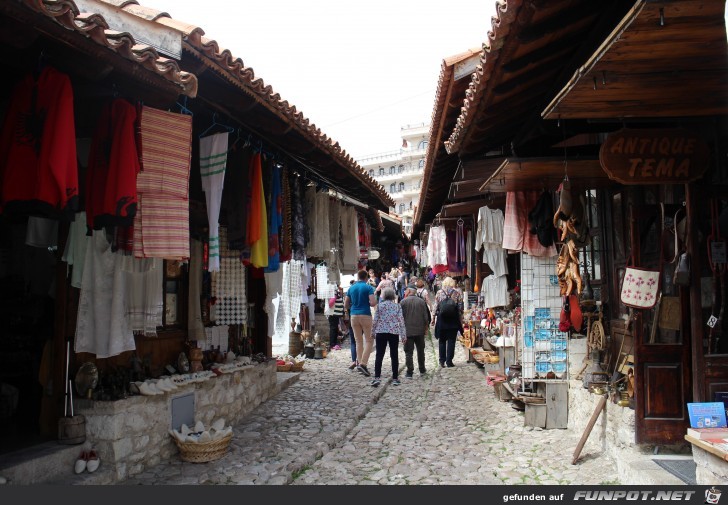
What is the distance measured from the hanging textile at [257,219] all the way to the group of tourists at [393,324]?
4580 mm

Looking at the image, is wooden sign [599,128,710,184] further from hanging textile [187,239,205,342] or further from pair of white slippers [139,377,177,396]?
hanging textile [187,239,205,342]

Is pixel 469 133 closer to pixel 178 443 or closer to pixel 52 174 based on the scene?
pixel 52 174

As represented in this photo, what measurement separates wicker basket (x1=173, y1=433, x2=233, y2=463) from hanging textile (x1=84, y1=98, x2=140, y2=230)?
2922 millimetres

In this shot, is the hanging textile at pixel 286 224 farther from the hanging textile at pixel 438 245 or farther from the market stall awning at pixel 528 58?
the hanging textile at pixel 438 245

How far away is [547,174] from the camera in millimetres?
6383

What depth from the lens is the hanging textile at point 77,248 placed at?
5.30 meters

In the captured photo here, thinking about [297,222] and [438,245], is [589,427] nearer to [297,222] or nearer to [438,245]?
[297,222]

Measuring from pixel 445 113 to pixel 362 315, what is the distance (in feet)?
19.5

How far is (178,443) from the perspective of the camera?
6227 mm

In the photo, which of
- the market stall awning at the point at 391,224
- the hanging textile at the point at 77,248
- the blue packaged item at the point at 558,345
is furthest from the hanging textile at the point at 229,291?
the market stall awning at the point at 391,224

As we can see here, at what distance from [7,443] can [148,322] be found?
1603mm

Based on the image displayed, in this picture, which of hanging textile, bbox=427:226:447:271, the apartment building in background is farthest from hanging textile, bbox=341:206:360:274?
the apartment building in background

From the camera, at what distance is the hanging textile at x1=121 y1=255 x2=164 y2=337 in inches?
224

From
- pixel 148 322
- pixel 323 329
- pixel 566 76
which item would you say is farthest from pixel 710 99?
pixel 323 329
